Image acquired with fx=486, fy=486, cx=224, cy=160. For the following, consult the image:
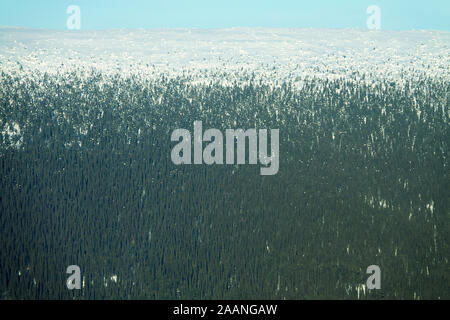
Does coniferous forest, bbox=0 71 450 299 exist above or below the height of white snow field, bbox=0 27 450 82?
below

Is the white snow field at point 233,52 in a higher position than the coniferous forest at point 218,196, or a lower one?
higher

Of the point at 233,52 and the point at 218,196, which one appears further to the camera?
the point at 233,52

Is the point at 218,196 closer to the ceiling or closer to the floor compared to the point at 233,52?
closer to the floor

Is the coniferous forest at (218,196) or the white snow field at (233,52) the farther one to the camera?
the white snow field at (233,52)

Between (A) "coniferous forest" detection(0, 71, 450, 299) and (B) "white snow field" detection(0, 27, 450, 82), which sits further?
(B) "white snow field" detection(0, 27, 450, 82)

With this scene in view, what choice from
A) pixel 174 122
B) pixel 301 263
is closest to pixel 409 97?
pixel 174 122
